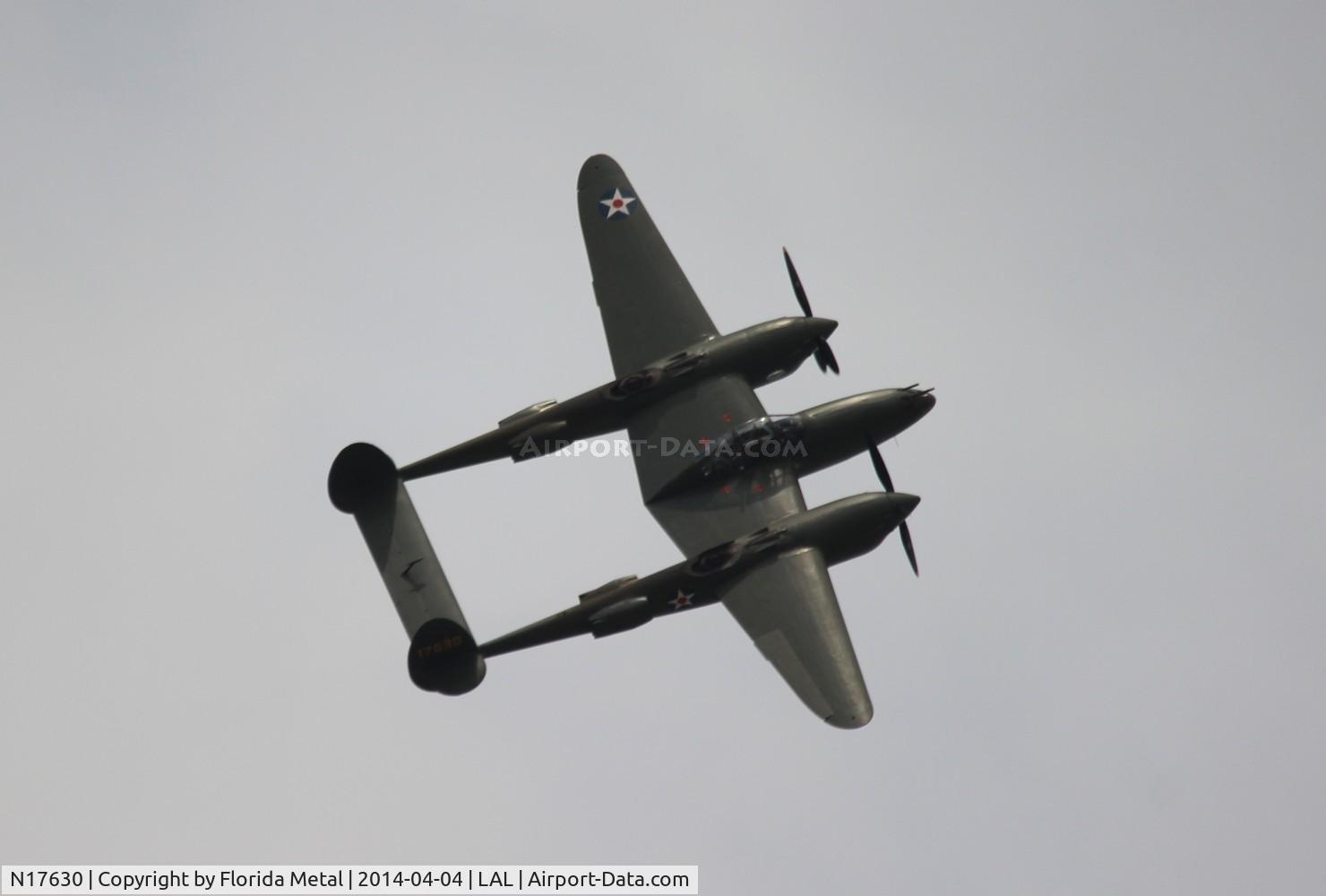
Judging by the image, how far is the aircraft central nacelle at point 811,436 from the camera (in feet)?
163

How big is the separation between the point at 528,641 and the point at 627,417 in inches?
316

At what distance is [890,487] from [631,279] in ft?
34.7

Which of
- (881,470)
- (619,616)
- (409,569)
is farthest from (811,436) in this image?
(409,569)

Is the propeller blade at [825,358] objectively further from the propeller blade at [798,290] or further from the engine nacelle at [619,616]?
the engine nacelle at [619,616]

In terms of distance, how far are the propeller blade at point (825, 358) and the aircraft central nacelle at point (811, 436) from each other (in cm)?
252

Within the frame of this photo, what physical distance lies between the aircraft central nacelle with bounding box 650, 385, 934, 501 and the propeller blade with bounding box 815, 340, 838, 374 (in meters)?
2.52

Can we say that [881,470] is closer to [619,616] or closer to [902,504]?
[902,504]

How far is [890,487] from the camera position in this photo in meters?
49.6

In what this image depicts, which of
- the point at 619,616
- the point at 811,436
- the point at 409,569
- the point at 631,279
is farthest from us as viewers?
the point at 631,279

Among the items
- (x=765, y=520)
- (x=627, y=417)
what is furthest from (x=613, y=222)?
(x=765, y=520)

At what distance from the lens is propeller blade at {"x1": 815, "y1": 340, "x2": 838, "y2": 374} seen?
177 feet

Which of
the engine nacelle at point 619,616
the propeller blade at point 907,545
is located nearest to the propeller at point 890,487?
the propeller blade at point 907,545

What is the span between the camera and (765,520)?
4891 centimetres

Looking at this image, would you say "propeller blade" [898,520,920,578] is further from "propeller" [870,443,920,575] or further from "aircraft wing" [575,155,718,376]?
"aircraft wing" [575,155,718,376]
